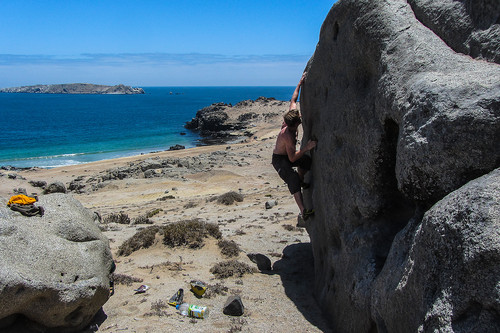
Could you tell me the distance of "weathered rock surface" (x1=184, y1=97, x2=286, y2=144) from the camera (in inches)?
2799

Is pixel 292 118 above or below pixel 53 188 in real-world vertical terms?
above

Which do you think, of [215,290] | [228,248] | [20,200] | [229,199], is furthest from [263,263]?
[229,199]

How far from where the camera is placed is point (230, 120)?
81.2 m

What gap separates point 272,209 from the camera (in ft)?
54.1

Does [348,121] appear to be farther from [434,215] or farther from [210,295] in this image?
[210,295]

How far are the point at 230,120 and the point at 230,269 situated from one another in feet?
238

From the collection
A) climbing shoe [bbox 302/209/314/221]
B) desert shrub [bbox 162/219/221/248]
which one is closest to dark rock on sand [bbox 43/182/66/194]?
desert shrub [bbox 162/219/221/248]

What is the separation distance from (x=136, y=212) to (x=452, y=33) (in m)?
15.2

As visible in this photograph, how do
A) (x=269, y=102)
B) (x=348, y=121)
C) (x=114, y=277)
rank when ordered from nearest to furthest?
(x=348, y=121)
(x=114, y=277)
(x=269, y=102)

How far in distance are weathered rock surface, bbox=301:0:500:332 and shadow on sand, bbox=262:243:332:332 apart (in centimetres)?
28

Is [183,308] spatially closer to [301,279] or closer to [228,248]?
[301,279]

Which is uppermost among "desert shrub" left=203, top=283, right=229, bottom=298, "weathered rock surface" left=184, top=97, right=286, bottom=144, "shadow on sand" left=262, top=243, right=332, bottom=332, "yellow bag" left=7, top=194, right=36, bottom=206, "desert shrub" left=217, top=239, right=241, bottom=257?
"yellow bag" left=7, top=194, right=36, bottom=206

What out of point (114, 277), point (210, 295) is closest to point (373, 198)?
point (210, 295)

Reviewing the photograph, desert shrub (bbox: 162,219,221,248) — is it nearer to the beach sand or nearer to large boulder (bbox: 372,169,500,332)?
the beach sand
